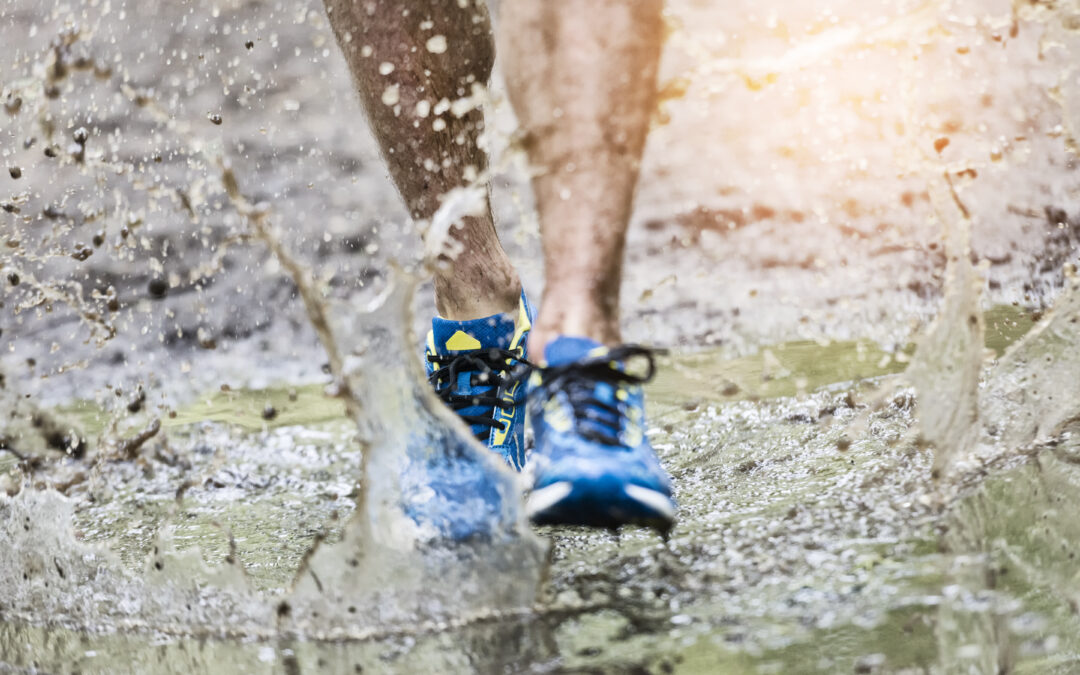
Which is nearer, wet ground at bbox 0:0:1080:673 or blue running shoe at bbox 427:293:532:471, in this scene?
wet ground at bbox 0:0:1080:673

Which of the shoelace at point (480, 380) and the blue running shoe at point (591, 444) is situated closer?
the blue running shoe at point (591, 444)

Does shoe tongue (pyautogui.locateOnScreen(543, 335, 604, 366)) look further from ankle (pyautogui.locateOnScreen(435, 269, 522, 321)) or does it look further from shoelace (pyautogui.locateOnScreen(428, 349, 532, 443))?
ankle (pyautogui.locateOnScreen(435, 269, 522, 321))

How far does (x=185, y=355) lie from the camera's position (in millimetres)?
2496

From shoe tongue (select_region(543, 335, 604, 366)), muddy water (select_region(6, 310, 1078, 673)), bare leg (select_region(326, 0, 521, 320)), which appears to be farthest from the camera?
bare leg (select_region(326, 0, 521, 320))

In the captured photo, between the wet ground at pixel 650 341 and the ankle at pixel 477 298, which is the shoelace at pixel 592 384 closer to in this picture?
the wet ground at pixel 650 341

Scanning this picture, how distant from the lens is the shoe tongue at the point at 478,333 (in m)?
1.35

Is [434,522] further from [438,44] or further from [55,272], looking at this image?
[55,272]

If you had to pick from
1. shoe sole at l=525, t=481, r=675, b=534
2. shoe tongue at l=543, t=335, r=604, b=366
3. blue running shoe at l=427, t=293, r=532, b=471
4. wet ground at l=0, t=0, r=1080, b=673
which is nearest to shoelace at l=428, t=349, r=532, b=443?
blue running shoe at l=427, t=293, r=532, b=471

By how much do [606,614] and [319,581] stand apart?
0.27m

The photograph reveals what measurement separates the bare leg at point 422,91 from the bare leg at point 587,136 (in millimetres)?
393

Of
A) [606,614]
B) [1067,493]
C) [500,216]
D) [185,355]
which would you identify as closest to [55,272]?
[185,355]

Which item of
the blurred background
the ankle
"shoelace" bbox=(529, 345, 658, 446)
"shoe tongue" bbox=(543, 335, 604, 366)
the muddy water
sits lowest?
the muddy water

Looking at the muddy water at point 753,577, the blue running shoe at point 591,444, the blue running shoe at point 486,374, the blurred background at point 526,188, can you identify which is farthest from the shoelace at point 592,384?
the blurred background at point 526,188

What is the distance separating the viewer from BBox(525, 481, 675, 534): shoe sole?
88 cm
